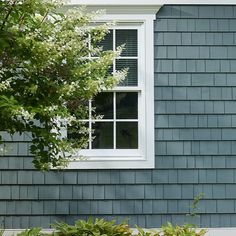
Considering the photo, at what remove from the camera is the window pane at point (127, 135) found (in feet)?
22.9

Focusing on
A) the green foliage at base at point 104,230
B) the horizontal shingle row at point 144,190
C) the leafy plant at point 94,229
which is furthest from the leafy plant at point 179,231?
the horizontal shingle row at point 144,190

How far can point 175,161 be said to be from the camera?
6914 millimetres

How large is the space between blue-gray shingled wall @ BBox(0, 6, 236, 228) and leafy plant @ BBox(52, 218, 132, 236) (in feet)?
1.57

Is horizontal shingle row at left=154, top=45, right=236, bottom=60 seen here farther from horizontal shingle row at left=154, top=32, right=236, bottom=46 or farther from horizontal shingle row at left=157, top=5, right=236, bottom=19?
horizontal shingle row at left=157, top=5, right=236, bottom=19

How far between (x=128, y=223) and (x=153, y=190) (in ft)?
1.74

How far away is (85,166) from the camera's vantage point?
6.83m

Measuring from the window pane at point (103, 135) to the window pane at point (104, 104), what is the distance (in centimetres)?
12

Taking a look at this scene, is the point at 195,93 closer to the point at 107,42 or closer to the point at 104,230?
the point at 107,42

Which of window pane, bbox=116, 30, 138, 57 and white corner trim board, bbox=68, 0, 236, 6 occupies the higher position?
white corner trim board, bbox=68, 0, 236, 6

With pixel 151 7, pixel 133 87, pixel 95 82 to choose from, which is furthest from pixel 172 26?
pixel 95 82

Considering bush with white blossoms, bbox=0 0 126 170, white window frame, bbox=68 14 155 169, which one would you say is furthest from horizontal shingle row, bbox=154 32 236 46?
bush with white blossoms, bbox=0 0 126 170

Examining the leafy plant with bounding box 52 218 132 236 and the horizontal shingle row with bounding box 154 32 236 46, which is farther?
the horizontal shingle row with bounding box 154 32 236 46

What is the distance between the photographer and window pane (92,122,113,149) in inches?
274

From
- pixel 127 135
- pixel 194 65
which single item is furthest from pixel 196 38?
pixel 127 135
